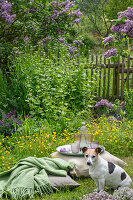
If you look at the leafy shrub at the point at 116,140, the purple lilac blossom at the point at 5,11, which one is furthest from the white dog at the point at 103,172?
the purple lilac blossom at the point at 5,11

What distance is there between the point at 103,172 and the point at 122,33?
1.62 metres

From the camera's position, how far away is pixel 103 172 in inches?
133

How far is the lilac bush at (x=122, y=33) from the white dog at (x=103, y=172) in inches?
44.6

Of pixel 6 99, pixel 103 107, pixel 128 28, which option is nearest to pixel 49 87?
pixel 6 99

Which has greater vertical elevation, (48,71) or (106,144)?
(48,71)

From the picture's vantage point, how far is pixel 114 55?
3553mm

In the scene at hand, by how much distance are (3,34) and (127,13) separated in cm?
541

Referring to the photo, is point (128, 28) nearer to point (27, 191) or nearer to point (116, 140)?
point (27, 191)

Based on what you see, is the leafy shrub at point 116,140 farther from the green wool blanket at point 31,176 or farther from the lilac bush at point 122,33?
the lilac bush at point 122,33

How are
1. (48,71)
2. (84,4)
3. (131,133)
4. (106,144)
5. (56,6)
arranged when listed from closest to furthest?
(106,144), (131,133), (48,71), (56,6), (84,4)

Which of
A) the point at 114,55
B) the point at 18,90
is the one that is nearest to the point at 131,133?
the point at 114,55

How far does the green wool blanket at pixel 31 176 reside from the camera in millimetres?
3555

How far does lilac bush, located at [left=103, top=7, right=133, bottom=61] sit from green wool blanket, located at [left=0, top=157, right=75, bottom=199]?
1.70 meters

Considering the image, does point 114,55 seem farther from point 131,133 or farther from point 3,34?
point 3,34
